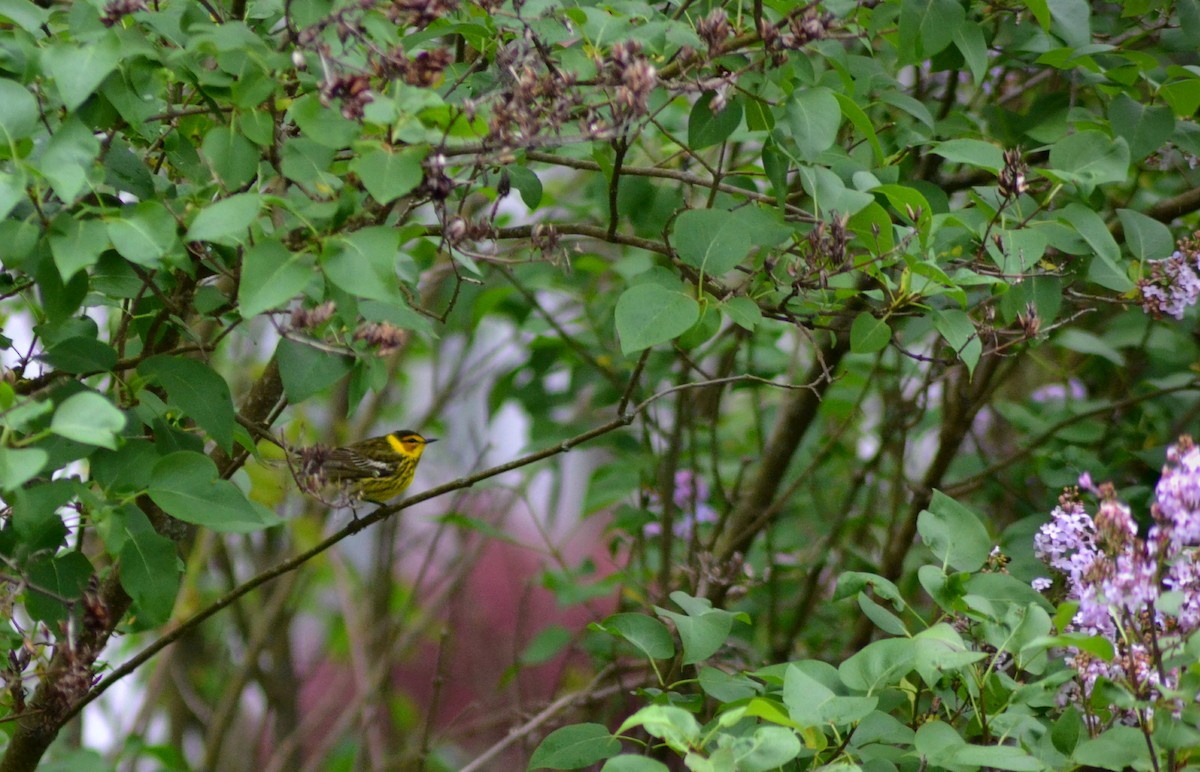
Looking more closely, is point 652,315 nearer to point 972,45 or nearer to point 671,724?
point 671,724

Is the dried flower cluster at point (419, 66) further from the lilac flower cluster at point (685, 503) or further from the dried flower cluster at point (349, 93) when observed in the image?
the lilac flower cluster at point (685, 503)

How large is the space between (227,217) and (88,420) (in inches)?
11.5

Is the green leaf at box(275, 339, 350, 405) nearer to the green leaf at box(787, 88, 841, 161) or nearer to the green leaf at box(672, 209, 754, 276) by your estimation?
the green leaf at box(672, 209, 754, 276)

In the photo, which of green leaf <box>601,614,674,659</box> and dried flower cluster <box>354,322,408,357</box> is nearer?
dried flower cluster <box>354,322,408,357</box>

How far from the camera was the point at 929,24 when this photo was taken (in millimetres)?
2156

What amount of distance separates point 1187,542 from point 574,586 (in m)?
2.46

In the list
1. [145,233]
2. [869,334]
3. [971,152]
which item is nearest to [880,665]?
[869,334]

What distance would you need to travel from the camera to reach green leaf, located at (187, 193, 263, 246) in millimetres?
1393

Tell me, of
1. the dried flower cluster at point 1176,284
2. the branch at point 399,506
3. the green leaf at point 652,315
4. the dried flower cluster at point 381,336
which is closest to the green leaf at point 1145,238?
the dried flower cluster at point 1176,284

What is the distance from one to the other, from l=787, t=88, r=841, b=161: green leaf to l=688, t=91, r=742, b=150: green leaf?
0.11 metres

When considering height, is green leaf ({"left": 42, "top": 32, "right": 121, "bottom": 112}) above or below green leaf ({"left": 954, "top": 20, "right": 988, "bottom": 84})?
above

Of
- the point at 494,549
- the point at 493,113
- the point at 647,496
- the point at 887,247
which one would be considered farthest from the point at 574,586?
the point at 494,549

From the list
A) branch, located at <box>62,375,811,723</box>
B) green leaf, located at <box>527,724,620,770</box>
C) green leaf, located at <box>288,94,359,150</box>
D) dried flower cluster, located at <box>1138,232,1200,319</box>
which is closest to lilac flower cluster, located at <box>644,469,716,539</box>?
branch, located at <box>62,375,811,723</box>

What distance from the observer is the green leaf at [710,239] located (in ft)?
6.46
